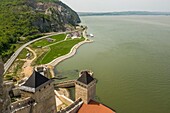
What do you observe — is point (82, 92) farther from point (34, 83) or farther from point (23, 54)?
point (23, 54)

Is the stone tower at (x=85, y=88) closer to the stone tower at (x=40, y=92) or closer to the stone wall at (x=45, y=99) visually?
the stone wall at (x=45, y=99)

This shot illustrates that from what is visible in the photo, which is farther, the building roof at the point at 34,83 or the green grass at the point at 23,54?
the green grass at the point at 23,54

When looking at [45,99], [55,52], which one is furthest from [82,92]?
[55,52]

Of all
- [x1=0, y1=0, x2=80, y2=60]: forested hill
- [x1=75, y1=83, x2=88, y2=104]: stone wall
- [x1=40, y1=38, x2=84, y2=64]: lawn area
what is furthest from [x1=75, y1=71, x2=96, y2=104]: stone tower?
[x1=0, y1=0, x2=80, y2=60]: forested hill

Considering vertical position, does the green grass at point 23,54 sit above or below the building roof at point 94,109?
below

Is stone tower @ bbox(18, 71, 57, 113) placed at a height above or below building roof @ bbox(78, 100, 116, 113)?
above

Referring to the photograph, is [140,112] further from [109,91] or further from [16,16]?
[16,16]

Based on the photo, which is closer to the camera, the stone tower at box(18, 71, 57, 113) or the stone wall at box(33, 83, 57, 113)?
the stone tower at box(18, 71, 57, 113)

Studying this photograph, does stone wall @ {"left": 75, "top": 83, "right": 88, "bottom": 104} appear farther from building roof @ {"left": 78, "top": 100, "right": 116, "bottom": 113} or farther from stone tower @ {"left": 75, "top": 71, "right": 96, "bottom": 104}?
building roof @ {"left": 78, "top": 100, "right": 116, "bottom": 113}

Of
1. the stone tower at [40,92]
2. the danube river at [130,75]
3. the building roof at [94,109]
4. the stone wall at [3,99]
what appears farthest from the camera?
the danube river at [130,75]

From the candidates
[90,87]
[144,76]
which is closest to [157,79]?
[144,76]

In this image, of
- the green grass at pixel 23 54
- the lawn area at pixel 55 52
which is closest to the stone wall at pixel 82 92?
the lawn area at pixel 55 52
